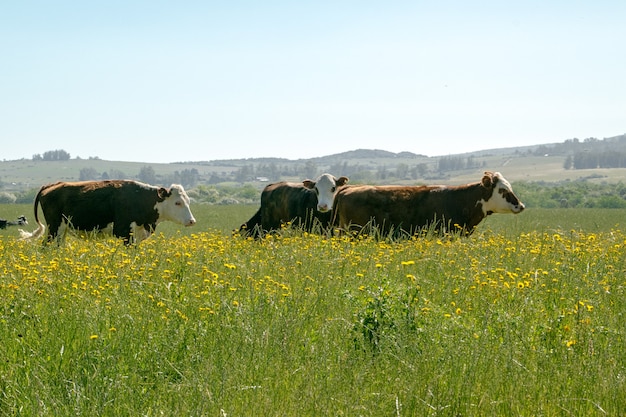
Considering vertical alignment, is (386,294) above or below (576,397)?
above

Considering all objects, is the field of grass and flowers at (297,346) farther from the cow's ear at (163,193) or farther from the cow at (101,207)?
the cow's ear at (163,193)

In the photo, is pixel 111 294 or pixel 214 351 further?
pixel 111 294

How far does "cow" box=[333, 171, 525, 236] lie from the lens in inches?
646

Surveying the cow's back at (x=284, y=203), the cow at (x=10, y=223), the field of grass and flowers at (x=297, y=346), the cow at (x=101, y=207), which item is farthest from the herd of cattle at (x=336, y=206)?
the cow at (x=10, y=223)

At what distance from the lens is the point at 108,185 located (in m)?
16.5

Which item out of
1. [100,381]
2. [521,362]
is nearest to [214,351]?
[100,381]

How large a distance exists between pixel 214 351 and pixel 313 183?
12.6 m

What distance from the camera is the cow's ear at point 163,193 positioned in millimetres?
16828

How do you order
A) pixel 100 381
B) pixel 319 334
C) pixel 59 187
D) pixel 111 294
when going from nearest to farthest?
1. pixel 100 381
2. pixel 319 334
3. pixel 111 294
4. pixel 59 187

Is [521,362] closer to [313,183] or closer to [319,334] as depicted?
[319,334]

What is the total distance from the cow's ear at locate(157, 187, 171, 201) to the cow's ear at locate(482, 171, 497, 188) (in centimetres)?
687

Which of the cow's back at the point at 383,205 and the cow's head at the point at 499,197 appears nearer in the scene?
the cow's back at the point at 383,205

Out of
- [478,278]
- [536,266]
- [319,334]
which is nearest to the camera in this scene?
[319,334]

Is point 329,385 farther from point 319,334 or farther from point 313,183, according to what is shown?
point 313,183
